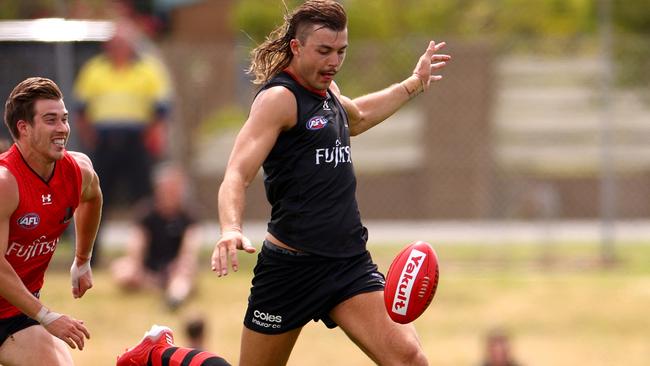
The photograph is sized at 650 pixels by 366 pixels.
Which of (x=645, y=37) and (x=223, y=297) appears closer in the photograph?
(x=223, y=297)

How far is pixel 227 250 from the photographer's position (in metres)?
5.41

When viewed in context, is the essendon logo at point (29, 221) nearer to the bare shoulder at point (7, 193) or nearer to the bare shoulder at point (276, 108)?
the bare shoulder at point (7, 193)

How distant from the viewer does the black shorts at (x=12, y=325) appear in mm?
6148

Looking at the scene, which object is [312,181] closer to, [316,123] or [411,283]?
[316,123]

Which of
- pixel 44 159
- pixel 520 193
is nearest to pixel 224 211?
pixel 44 159

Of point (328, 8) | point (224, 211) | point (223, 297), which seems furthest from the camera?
point (223, 297)

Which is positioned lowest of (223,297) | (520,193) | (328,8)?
(223,297)

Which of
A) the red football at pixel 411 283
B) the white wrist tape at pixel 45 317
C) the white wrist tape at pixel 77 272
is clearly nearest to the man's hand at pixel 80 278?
the white wrist tape at pixel 77 272

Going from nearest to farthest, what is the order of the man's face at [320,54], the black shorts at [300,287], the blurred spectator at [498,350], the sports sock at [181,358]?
1. the man's face at [320,54]
2. the black shorts at [300,287]
3. the sports sock at [181,358]
4. the blurred spectator at [498,350]

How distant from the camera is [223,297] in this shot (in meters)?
12.3

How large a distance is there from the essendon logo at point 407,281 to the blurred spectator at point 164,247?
6.00 meters

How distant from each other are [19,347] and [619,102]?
901 cm

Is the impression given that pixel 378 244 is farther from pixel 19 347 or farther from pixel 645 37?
pixel 19 347

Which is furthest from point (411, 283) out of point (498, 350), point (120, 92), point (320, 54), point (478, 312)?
point (120, 92)
